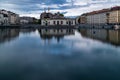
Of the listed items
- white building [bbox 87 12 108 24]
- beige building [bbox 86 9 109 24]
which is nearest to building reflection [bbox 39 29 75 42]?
beige building [bbox 86 9 109 24]

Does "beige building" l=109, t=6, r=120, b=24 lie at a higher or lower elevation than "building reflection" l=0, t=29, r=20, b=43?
higher

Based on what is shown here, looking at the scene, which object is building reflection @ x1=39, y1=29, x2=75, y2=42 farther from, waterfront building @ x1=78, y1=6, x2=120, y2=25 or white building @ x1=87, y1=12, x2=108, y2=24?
white building @ x1=87, y1=12, x2=108, y2=24

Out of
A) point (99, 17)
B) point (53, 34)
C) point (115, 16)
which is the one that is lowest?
point (53, 34)

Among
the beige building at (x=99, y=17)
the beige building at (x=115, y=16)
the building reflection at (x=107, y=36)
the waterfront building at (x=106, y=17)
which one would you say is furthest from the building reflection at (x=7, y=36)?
the beige building at (x=99, y=17)

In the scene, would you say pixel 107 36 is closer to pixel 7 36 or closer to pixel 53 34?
pixel 53 34

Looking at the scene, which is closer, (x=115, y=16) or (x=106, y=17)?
(x=115, y=16)

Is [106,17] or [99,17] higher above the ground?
[99,17]

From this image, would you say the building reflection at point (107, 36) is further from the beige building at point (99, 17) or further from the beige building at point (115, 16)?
the beige building at point (99, 17)

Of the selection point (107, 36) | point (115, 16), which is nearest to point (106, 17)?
point (115, 16)

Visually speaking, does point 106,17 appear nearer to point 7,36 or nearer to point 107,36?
point 107,36

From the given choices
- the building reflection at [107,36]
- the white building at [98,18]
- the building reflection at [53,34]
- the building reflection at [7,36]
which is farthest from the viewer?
the white building at [98,18]

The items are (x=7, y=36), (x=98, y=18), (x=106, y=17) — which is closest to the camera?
(x=7, y=36)

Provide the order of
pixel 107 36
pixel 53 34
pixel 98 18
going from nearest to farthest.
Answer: pixel 107 36
pixel 53 34
pixel 98 18

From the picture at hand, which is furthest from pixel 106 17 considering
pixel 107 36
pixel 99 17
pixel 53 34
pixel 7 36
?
pixel 7 36
